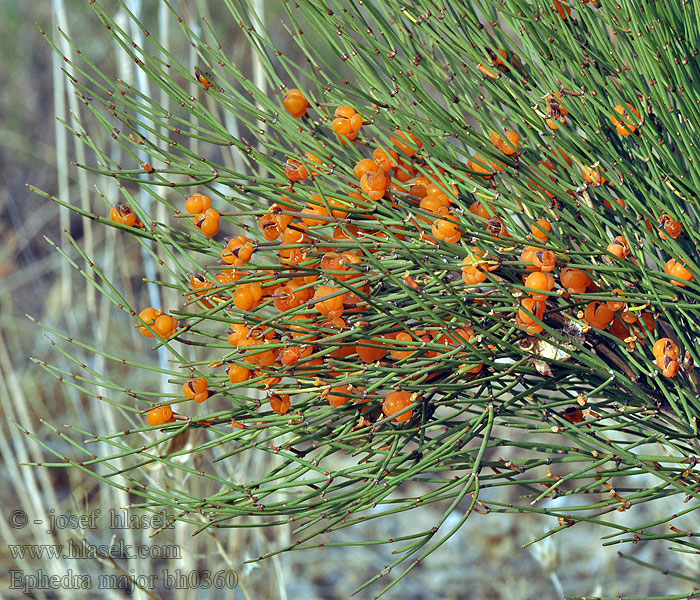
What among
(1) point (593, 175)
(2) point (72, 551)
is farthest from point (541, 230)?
(2) point (72, 551)

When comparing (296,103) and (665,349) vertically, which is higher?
(296,103)

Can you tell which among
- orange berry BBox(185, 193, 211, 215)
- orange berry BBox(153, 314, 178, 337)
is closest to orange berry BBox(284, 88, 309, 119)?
orange berry BBox(185, 193, 211, 215)

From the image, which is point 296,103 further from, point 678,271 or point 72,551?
point 72,551

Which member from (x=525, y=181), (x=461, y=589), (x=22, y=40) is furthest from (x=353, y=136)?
(x=22, y=40)

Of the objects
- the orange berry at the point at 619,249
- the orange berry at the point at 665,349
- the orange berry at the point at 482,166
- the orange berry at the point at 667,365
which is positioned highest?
the orange berry at the point at 482,166

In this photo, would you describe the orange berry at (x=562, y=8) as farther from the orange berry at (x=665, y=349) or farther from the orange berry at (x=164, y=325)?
the orange berry at (x=164, y=325)

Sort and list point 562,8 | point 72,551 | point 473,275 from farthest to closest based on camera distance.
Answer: point 72,551
point 562,8
point 473,275

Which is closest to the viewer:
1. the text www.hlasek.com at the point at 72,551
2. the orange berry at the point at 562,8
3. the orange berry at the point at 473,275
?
the orange berry at the point at 473,275

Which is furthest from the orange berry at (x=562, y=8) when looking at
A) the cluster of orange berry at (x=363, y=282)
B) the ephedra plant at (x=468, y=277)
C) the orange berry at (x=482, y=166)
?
the orange berry at (x=482, y=166)

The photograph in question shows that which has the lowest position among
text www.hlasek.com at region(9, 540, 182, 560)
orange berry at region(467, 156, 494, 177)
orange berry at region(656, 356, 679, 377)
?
text www.hlasek.com at region(9, 540, 182, 560)

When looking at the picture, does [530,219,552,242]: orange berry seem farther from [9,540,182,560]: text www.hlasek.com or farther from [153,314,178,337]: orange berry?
[9,540,182,560]: text www.hlasek.com

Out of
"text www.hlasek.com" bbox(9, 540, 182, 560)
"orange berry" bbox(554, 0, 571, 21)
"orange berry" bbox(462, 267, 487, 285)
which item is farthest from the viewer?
"text www.hlasek.com" bbox(9, 540, 182, 560)

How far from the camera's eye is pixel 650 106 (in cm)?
86

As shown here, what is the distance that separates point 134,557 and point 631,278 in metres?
1.50
